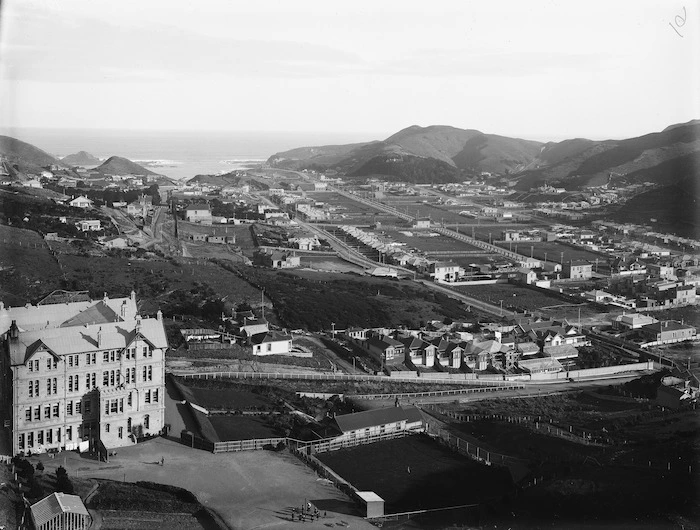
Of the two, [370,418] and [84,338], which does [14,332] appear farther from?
[370,418]

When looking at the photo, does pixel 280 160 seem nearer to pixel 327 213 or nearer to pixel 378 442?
pixel 327 213

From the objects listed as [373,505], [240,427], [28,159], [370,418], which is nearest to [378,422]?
[370,418]

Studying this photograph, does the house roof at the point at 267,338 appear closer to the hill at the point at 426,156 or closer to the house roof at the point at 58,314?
the house roof at the point at 58,314

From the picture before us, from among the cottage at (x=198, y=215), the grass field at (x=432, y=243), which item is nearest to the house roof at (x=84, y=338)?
the grass field at (x=432, y=243)

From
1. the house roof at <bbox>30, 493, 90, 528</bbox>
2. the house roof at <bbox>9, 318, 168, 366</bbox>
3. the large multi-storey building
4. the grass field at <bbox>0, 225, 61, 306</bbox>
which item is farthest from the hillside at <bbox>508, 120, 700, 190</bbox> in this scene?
the house roof at <bbox>30, 493, 90, 528</bbox>

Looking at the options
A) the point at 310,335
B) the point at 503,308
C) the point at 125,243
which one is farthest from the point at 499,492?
the point at 125,243
